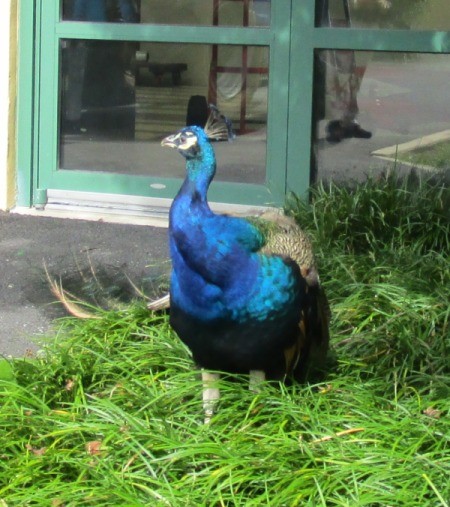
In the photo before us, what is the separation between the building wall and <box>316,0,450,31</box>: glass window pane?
2051 millimetres

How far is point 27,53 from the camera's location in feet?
25.4

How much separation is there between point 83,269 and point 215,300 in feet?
8.58

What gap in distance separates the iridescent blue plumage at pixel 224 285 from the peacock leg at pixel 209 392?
5 cm

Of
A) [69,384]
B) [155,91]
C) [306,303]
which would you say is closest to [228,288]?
[306,303]

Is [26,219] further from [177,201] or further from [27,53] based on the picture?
[177,201]

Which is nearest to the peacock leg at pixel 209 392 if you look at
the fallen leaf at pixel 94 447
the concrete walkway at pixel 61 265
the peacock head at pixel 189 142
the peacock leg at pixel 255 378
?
the peacock leg at pixel 255 378

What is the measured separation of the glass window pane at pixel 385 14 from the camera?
22.9 feet

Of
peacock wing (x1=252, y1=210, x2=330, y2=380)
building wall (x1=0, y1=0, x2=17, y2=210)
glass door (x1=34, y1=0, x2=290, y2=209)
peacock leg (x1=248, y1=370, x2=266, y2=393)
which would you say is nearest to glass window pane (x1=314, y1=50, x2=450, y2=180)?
glass door (x1=34, y1=0, x2=290, y2=209)

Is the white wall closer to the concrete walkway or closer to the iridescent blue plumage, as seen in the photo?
the concrete walkway

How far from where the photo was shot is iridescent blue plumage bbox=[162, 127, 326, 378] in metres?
4.05

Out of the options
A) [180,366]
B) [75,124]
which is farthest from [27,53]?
[180,366]

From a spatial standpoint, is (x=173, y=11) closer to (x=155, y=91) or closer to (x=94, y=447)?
(x=155, y=91)

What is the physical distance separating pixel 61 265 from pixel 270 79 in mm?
1818

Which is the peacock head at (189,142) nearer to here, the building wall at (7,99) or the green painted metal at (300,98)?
the green painted metal at (300,98)
